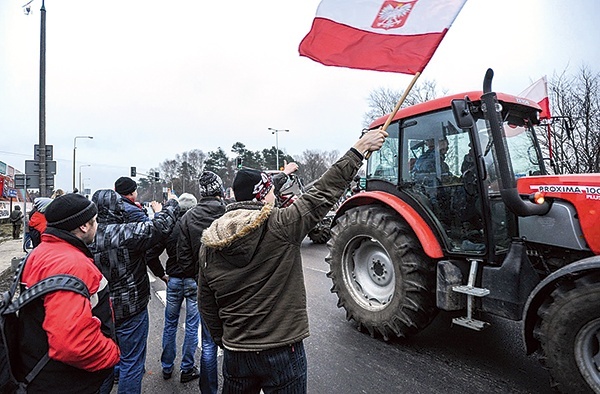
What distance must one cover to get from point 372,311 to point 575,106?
19423 mm

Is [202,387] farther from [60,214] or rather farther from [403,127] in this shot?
[403,127]

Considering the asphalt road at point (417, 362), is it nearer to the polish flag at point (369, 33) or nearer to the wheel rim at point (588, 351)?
the wheel rim at point (588, 351)

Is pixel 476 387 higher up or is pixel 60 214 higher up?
pixel 60 214

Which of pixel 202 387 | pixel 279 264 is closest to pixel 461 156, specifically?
pixel 279 264

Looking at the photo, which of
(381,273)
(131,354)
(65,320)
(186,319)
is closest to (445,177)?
(381,273)

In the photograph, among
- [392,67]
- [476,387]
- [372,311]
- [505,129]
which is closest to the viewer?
[392,67]

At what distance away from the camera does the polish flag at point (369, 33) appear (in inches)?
106

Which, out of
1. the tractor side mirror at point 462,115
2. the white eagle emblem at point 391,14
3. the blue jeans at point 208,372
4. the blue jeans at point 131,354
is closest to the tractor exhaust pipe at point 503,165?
the tractor side mirror at point 462,115

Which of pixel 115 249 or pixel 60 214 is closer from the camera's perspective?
pixel 60 214

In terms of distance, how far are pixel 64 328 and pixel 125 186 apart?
6.46ft

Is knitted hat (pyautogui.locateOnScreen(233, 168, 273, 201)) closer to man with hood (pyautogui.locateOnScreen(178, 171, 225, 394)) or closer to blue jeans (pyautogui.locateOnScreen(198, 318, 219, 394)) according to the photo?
man with hood (pyautogui.locateOnScreen(178, 171, 225, 394))

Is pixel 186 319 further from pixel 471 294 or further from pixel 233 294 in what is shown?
pixel 471 294

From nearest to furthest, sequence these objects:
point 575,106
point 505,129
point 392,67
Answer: point 392,67 → point 505,129 → point 575,106

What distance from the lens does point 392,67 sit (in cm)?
271
